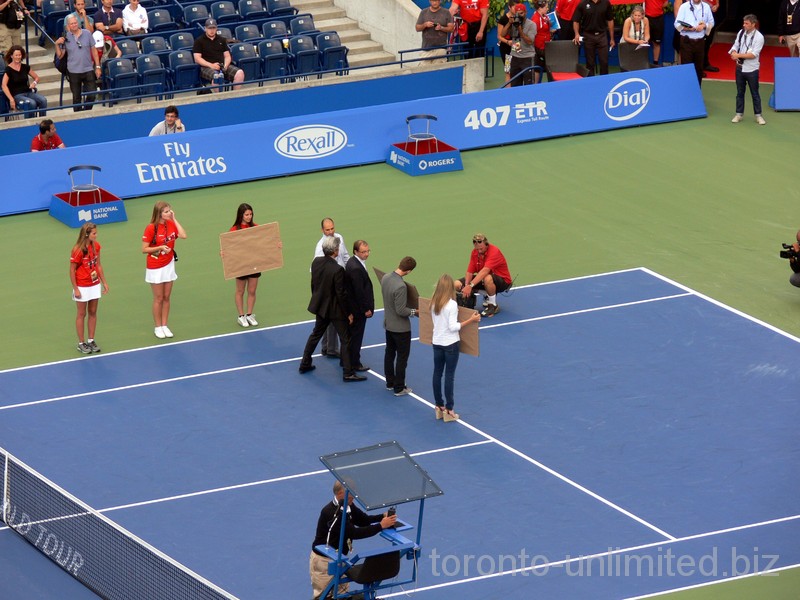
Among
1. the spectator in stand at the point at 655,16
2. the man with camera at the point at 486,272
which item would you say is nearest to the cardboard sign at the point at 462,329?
the man with camera at the point at 486,272

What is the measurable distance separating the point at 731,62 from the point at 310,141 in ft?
42.4

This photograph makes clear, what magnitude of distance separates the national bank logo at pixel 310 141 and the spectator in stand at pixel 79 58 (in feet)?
13.4

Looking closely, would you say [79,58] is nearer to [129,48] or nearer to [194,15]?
[129,48]

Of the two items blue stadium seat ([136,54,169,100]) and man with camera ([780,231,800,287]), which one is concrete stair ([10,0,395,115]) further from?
man with camera ([780,231,800,287])

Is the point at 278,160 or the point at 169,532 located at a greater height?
the point at 278,160

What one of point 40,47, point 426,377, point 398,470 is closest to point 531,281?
point 426,377

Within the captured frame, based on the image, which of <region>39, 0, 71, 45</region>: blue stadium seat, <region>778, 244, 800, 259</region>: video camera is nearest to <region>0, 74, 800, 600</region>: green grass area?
<region>778, 244, 800, 259</region>: video camera

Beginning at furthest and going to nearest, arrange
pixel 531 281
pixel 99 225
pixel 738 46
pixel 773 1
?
pixel 773 1
pixel 738 46
pixel 99 225
pixel 531 281

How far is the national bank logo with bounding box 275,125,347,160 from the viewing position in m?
28.3

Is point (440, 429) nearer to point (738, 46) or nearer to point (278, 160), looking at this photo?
point (278, 160)

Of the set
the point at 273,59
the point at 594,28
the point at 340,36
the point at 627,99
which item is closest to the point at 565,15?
the point at 594,28

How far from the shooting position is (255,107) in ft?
97.9

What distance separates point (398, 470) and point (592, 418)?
20.9 feet

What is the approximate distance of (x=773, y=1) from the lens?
121 ft
